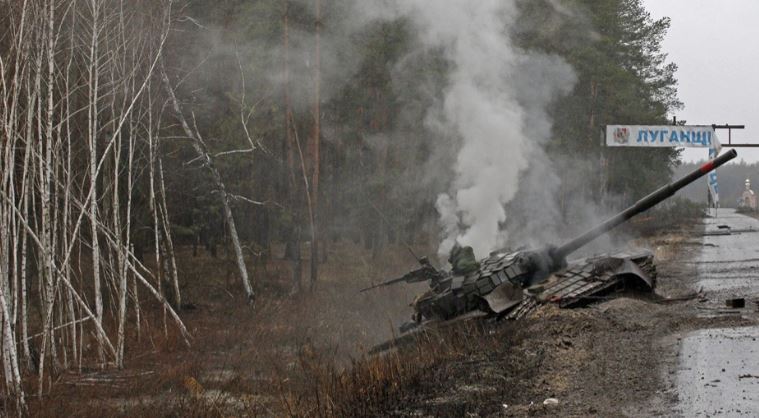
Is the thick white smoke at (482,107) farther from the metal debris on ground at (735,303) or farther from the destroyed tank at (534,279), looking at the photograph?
the metal debris on ground at (735,303)

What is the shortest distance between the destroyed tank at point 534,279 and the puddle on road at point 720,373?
9.03ft

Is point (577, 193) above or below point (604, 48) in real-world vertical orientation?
below

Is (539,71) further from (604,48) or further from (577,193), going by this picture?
(577,193)

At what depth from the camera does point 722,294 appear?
54.4ft

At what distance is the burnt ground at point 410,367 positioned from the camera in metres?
9.75

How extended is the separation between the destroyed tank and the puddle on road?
108 inches

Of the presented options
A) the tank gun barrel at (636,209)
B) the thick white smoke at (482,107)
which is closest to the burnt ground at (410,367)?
the tank gun barrel at (636,209)

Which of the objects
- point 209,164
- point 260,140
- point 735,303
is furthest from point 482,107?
point 735,303

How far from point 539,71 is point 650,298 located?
15935 millimetres

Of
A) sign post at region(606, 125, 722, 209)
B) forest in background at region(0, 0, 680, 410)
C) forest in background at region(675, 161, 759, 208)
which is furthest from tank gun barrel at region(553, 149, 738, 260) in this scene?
forest in background at region(675, 161, 759, 208)

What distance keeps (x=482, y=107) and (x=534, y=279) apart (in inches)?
300

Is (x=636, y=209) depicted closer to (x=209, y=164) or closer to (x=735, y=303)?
(x=735, y=303)

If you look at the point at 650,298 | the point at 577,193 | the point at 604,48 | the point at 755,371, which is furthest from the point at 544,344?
the point at 577,193

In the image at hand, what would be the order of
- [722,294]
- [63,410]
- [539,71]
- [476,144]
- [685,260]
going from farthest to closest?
1. [539,71]
2. [685,260]
3. [476,144]
4. [722,294]
5. [63,410]
